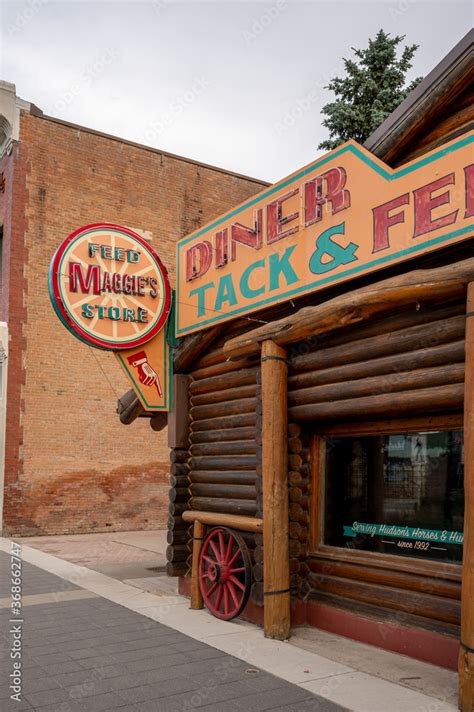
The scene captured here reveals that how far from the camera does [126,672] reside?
5.98 m

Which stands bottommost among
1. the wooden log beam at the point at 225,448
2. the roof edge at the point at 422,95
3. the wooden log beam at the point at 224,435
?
the wooden log beam at the point at 225,448

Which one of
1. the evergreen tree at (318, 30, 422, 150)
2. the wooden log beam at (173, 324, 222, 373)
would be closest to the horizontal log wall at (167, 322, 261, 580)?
the wooden log beam at (173, 324, 222, 373)

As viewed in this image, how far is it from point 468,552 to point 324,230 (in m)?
3.61

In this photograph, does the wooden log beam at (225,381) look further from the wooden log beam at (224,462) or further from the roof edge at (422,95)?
the roof edge at (422,95)

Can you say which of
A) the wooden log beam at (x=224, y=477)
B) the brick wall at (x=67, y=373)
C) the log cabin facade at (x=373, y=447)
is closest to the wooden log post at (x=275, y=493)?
the log cabin facade at (x=373, y=447)

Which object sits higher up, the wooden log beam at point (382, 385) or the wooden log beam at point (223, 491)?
the wooden log beam at point (382, 385)

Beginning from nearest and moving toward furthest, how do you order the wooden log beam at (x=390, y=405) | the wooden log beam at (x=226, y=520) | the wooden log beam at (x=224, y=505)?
the wooden log beam at (x=390, y=405), the wooden log beam at (x=226, y=520), the wooden log beam at (x=224, y=505)

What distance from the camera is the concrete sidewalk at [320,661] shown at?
537 centimetres

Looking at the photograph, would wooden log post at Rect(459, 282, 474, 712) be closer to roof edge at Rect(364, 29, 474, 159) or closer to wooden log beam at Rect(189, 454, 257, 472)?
roof edge at Rect(364, 29, 474, 159)

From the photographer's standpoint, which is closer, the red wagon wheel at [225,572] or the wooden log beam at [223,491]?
the red wagon wheel at [225,572]

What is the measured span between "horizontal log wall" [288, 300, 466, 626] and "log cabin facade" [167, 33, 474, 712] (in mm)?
14

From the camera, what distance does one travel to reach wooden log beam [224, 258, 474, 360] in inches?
225

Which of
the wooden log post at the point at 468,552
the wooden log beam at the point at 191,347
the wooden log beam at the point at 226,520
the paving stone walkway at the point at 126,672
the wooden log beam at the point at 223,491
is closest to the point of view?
the wooden log post at the point at 468,552

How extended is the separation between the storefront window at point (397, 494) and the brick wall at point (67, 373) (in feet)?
37.2
